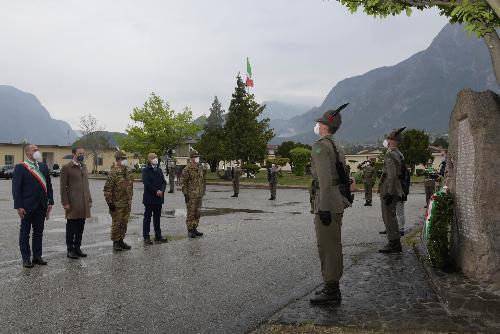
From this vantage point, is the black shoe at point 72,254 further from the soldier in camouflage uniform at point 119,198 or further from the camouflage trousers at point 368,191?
the camouflage trousers at point 368,191

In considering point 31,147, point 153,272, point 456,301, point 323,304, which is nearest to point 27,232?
point 31,147

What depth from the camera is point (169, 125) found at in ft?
199

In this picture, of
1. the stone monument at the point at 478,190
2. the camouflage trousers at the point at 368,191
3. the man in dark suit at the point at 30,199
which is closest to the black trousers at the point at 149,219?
the man in dark suit at the point at 30,199

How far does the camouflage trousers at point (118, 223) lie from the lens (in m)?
8.26

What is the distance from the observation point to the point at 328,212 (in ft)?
15.9

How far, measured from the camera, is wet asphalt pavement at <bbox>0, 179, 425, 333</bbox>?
14.5ft

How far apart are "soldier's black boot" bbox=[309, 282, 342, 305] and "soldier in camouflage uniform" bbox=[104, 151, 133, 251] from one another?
453 centimetres

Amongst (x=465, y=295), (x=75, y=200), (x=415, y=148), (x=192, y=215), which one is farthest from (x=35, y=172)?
(x=415, y=148)

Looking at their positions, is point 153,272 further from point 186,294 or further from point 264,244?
point 264,244

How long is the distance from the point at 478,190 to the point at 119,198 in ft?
19.7

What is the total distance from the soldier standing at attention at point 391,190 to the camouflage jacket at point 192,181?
12.9 feet

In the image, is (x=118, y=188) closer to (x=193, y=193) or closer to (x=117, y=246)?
(x=117, y=246)

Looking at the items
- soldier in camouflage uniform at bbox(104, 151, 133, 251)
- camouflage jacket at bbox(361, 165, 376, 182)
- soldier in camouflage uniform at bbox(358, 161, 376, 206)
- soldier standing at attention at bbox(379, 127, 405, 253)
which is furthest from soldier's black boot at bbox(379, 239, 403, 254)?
camouflage jacket at bbox(361, 165, 376, 182)

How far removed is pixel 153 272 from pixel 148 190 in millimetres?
3049
